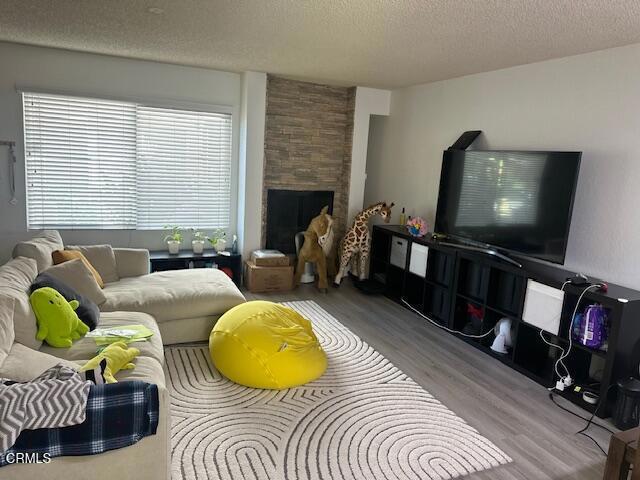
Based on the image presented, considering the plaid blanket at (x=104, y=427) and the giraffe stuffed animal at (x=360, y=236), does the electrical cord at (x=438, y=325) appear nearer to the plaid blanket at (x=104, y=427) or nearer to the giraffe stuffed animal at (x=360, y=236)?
the giraffe stuffed animal at (x=360, y=236)

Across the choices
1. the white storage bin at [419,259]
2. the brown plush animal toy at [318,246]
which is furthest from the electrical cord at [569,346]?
the brown plush animal toy at [318,246]

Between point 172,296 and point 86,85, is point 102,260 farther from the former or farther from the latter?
point 86,85

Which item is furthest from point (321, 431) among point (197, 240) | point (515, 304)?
point (197, 240)

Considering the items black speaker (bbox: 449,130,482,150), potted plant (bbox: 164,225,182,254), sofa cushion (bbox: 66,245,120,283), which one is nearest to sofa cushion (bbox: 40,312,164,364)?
sofa cushion (bbox: 66,245,120,283)

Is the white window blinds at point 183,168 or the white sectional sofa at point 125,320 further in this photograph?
the white window blinds at point 183,168

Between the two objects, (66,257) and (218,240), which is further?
(218,240)

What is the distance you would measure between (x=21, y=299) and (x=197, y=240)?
299 centimetres

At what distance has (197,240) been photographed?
5438 mm

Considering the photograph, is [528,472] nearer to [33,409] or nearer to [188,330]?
[33,409]

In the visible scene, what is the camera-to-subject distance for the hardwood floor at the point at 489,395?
252 cm

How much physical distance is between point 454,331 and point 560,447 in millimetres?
1740

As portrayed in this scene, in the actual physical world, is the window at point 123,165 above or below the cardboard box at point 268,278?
above

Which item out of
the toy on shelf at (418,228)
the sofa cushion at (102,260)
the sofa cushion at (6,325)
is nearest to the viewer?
the sofa cushion at (6,325)

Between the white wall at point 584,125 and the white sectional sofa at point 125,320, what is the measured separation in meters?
2.87
